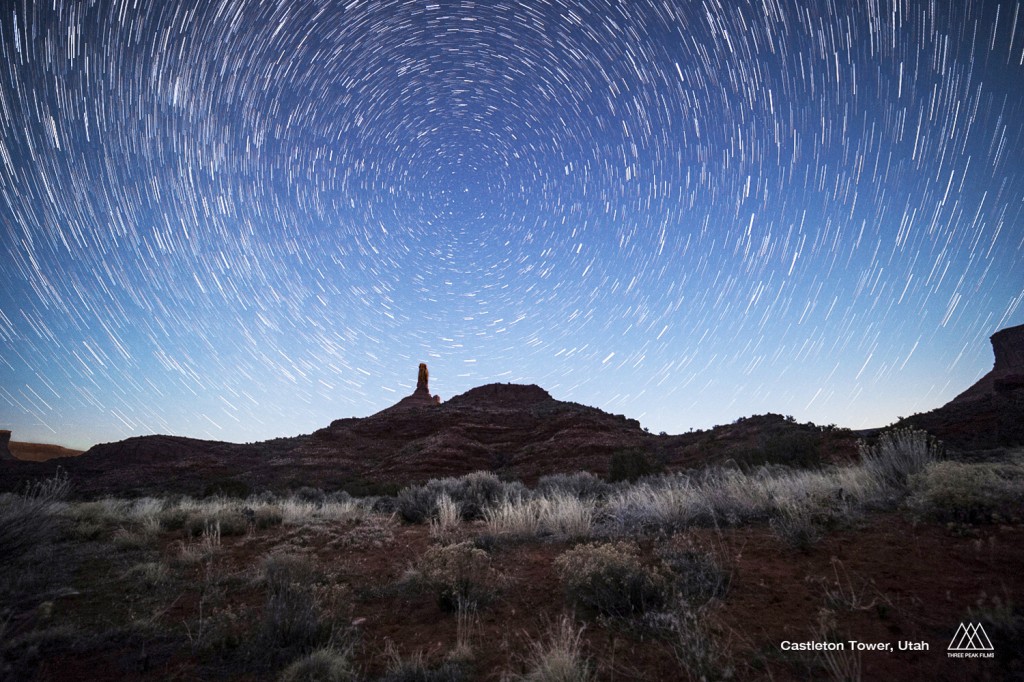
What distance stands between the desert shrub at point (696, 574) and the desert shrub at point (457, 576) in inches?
75.3

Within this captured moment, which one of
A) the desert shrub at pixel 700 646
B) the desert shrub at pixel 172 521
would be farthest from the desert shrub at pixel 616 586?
the desert shrub at pixel 172 521

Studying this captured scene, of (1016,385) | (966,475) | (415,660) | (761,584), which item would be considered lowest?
(415,660)

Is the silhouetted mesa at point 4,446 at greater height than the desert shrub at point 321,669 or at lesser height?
greater

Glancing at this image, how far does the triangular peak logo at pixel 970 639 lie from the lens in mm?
2746

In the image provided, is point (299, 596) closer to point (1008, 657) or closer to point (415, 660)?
point (415, 660)

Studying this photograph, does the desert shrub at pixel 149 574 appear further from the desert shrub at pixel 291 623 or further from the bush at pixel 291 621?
the desert shrub at pixel 291 623

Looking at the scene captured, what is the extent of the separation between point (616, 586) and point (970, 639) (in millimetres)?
2425

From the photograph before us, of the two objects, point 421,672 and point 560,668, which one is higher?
point 560,668

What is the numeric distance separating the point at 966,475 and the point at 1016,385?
3362cm

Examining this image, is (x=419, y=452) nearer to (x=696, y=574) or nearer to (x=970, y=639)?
(x=696, y=574)

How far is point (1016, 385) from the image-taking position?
87.3 feet

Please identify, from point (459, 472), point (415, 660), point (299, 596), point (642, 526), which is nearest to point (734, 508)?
point (642, 526)

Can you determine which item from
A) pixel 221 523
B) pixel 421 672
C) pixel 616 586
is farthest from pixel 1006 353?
pixel 221 523

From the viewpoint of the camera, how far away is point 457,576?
4660mm
